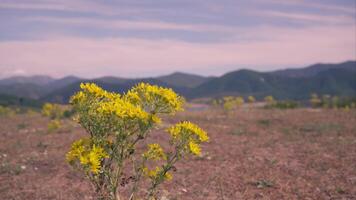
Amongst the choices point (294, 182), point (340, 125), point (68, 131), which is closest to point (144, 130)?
point (294, 182)

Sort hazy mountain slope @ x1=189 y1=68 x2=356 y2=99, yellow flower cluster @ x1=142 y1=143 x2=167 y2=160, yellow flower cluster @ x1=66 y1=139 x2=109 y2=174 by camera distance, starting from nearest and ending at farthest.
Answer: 1. yellow flower cluster @ x1=66 y1=139 x2=109 y2=174
2. yellow flower cluster @ x1=142 y1=143 x2=167 y2=160
3. hazy mountain slope @ x1=189 y1=68 x2=356 y2=99

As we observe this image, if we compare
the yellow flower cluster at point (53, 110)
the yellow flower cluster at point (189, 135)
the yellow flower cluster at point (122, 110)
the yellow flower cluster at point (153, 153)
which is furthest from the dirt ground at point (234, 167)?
the yellow flower cluster at point (53, 110)

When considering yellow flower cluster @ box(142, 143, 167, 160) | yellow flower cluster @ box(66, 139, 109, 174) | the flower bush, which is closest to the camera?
yellow flower cluster @ box(66, 139, 109, 174)

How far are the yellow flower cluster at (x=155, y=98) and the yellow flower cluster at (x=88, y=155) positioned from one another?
0.82 meters

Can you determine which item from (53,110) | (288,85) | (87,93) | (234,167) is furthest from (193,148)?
(288,85)

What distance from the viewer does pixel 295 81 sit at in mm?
191750

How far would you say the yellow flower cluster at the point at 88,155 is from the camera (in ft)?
16.8

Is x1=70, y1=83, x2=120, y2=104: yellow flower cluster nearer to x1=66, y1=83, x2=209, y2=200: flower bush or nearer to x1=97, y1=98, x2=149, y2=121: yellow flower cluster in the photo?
x1=66, y1=83, x2=209, y2=200: flower bush

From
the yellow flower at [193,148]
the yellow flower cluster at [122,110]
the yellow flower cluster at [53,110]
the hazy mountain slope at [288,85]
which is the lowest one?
the hazy mountain slope at [288,85]

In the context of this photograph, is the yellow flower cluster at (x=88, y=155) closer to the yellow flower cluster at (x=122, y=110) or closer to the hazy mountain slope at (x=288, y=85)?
the yellow flower cluster at (x=122, y=110)

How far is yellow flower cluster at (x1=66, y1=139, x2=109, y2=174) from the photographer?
5.13m

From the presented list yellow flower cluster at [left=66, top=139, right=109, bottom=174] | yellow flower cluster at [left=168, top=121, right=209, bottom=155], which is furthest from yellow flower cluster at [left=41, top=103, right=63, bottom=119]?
yellow flower cluster at [left=168, top=121, right=209, bottom=155]

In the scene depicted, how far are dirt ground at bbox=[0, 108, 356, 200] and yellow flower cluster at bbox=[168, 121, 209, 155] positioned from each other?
3.83 m

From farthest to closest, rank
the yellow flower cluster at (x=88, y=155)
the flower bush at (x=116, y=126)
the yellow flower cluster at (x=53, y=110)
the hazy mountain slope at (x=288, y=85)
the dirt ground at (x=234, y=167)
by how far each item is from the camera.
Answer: the hazy mountain slope at (x=288, y=85) < the yellow flower cluster at (x=53, y=110) < the dirt ground at (x=234, y=167) < the flower bush at (x=116, y=126) < the yellow flower cluster at (x=88, y=155)
